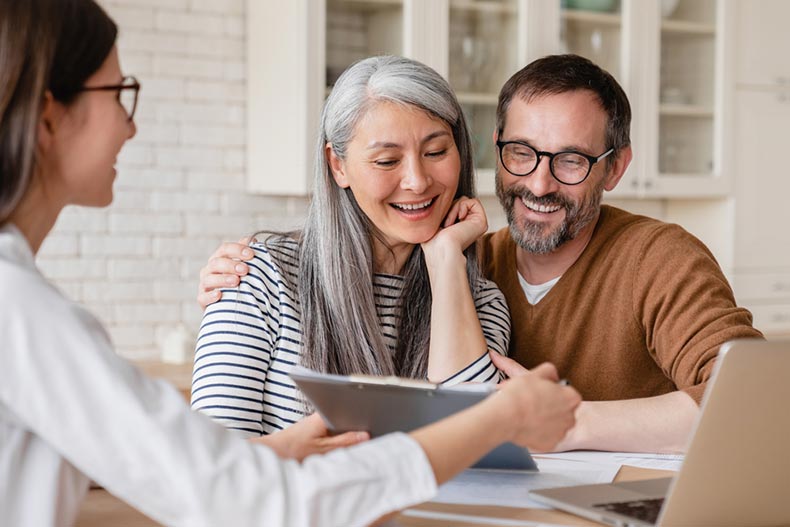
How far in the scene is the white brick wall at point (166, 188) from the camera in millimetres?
3387

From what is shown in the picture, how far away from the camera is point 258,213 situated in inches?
144

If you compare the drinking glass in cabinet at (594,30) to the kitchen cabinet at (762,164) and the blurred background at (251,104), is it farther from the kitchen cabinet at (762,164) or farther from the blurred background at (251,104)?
the kitchen cabinet at (762,164)

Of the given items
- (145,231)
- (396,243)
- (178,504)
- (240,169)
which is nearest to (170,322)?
(145,231)

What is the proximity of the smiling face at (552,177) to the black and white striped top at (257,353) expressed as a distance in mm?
403

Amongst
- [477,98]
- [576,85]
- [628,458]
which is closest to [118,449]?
[628,458]

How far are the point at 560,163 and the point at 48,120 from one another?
134 centimetres

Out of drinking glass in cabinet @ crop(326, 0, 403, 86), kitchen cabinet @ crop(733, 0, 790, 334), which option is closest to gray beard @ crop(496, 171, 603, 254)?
drinking glass in cabinet @ crop(326, 0, 403, 86)

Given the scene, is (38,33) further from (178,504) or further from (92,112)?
(178,504)

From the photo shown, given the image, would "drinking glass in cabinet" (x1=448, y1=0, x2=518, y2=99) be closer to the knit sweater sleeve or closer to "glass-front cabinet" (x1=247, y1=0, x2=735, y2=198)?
"glass-front cabinet" (x1=247, y1=0, x2=735, y2=198)

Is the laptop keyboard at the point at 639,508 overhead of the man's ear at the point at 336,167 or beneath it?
beneath

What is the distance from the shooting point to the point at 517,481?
154 cm

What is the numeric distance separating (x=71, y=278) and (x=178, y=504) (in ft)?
8.27

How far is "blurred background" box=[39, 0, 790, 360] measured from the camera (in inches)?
133

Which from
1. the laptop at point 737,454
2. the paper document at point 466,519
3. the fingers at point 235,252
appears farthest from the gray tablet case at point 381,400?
the fingers at point 235,252
